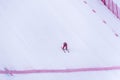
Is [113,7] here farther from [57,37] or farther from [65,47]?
[65,47]

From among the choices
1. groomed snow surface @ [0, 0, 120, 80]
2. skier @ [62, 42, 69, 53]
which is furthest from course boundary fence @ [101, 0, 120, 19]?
skier @ [62, 42, 69, 53]

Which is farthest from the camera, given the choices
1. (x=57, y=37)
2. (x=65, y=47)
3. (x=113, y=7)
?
(x=113, y=7)

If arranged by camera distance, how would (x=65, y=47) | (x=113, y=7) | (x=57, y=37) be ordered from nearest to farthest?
(x=65, y=47)
(x=57, y=37)
(x=113, y=7)

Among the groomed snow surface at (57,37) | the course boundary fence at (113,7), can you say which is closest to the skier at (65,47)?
the groomed snow surface at (57,37)

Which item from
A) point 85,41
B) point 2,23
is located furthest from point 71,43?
point 2,23

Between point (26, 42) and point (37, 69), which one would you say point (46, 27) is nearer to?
point (26, 42)

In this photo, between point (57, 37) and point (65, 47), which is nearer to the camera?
point (65, 47)

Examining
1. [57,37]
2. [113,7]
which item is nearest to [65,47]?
[57,37]

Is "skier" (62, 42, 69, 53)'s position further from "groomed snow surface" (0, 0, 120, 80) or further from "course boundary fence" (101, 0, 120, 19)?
"course boundary fence" (101, 0, 120, 19)
